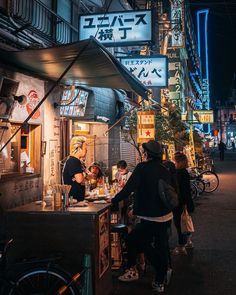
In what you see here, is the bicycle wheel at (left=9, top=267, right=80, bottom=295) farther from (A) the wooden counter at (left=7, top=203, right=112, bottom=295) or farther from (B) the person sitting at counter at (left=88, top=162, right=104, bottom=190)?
(B) the person sitting at counter at (left=88, top=162, right=104, bottom=190)

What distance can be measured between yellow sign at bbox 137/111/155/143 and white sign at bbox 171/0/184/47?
10863 mm

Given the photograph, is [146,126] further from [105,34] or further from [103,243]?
[103,243]

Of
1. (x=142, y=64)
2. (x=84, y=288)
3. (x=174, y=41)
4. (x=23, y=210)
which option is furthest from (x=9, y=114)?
(x=174, y=41)

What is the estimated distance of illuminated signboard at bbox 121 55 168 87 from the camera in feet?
45.3

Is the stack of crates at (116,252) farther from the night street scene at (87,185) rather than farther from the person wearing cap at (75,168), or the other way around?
the person wearing cap at (75,168)

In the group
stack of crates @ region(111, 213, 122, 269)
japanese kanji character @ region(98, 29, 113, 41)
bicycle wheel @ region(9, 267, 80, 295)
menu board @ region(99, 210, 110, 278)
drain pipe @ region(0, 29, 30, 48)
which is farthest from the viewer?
japanese kanji character @ region(98, 29, 113, 41)

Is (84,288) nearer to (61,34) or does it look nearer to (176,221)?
(176,221)

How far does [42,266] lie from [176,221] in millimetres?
4311

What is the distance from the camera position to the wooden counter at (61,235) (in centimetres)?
472

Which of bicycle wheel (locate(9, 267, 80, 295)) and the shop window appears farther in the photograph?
the shop window

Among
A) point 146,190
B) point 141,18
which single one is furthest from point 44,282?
point 141,18

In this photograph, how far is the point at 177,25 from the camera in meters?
24.5

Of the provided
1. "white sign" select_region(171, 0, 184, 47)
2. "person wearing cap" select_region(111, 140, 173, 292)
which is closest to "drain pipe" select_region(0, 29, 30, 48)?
"person wearing cap" select_region(111, 140, 173, 292)

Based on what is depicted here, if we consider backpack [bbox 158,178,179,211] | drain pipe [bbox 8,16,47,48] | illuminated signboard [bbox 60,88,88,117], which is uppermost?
drain pipe [bbox 8,16,47,48]
